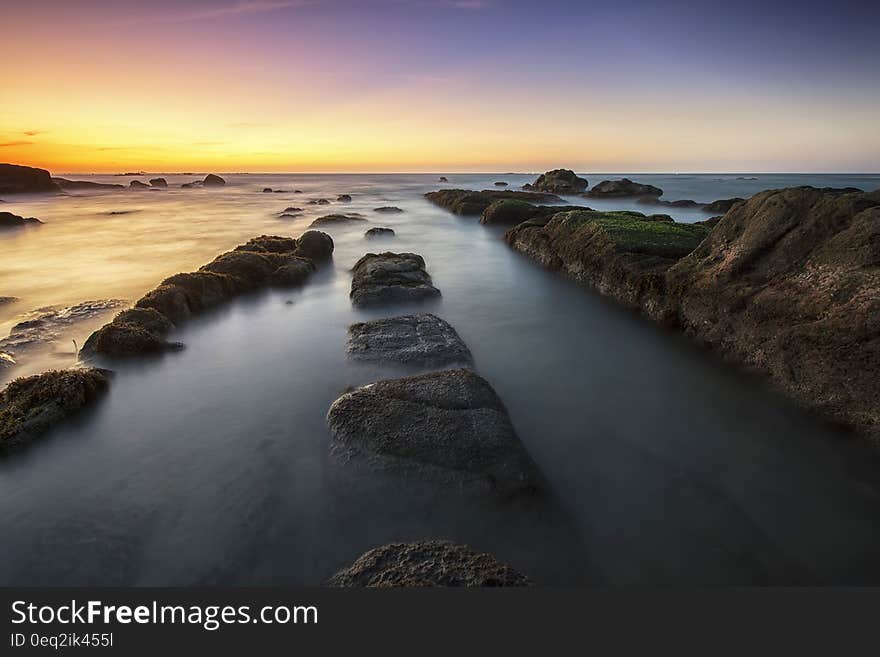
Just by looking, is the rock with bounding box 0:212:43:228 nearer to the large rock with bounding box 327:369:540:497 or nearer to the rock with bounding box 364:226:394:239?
the rock with bounding box 364:226:394:239

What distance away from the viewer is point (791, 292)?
7.24 m

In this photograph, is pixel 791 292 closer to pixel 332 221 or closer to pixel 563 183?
pixel 332 221

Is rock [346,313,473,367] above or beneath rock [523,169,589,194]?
Result: beneath

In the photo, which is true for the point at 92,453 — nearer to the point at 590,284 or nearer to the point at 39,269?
the point at 590,284

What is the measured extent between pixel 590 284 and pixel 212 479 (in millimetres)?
11866

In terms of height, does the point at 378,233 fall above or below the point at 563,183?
below

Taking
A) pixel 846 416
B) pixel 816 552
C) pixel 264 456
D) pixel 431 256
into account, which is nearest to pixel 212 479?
pixel 264 456

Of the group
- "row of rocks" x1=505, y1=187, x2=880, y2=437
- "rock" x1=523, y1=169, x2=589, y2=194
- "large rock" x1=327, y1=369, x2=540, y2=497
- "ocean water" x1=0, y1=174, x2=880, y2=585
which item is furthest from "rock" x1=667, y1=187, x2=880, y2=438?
"rock" x1=523, y1=169, x2=589, y2=194

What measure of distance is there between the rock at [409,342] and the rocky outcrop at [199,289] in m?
4.14

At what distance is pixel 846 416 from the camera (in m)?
5.87

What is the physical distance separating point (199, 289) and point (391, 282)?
5.47 metres

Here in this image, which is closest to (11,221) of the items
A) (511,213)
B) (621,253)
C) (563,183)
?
(511,213)

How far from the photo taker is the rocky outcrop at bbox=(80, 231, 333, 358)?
8570mm

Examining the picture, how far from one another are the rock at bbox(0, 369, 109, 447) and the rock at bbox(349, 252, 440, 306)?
6547 millimetres
